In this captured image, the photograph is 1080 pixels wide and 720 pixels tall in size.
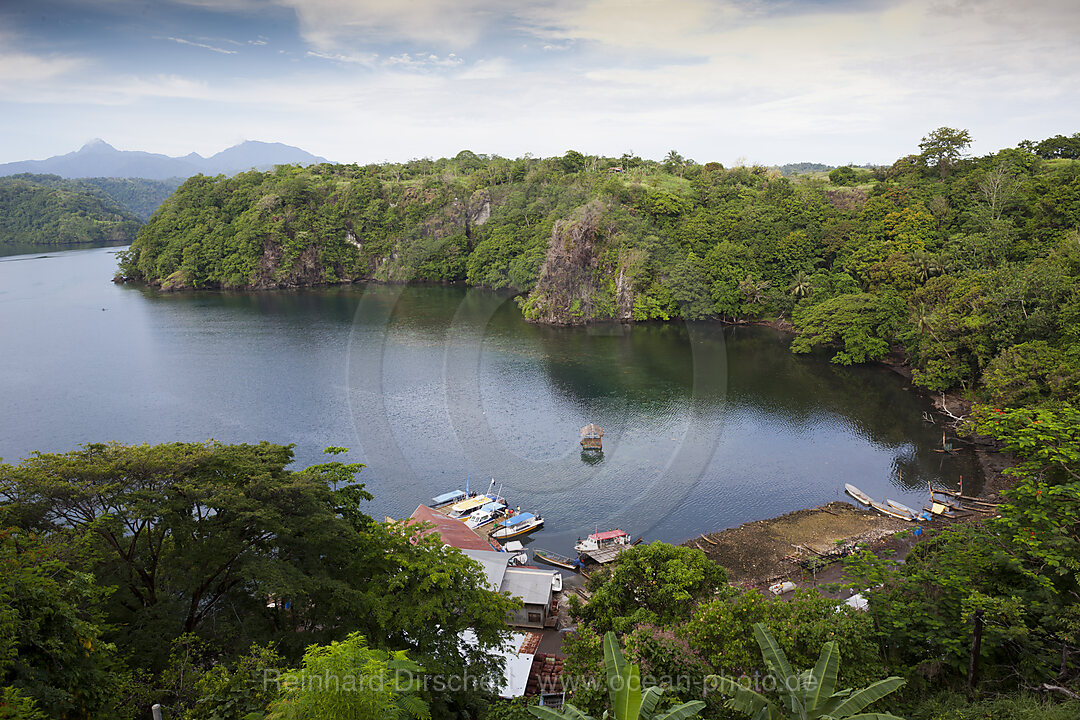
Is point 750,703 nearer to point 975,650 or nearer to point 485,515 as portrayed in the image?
point 975,650

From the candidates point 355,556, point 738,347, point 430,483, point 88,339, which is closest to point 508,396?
point 430,483

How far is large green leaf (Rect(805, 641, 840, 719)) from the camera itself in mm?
9133

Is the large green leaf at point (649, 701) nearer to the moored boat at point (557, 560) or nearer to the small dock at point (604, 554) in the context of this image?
the small dock at point (604, 554)

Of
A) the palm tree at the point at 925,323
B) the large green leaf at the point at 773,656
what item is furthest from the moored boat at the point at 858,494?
the large green leaf at the point at 773,656

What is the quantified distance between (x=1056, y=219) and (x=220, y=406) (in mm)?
64852

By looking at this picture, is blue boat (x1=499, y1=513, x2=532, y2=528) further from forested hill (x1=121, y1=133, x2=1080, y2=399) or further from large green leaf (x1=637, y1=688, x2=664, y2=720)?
forested hill (x1=121, y1=133, x2=1080, y2=399)

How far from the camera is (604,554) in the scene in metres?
25.3

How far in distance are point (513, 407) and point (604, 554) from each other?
53.9 feet

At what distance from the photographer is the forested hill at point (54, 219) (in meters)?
135

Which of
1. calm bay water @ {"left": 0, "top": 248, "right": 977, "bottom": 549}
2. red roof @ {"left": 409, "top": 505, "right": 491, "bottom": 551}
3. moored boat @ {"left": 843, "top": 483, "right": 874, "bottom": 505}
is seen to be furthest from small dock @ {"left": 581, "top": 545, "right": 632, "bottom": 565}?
moored boat @ {"left": 843, "top": 483, "right": 874, "bottom": 505}

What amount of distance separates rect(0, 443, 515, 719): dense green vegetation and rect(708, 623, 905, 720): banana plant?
5.27 meters

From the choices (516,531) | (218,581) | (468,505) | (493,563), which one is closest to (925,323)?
(516,531)

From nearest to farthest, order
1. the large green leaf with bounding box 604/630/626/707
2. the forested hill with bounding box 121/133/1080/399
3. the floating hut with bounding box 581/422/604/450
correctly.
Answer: the large green leaf with bounding box 604/630/626/707, the floating hut with bounding box 581/422/604/450, the forested hill with bounding box 121/133/1080/399

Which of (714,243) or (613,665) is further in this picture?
(714,243)
